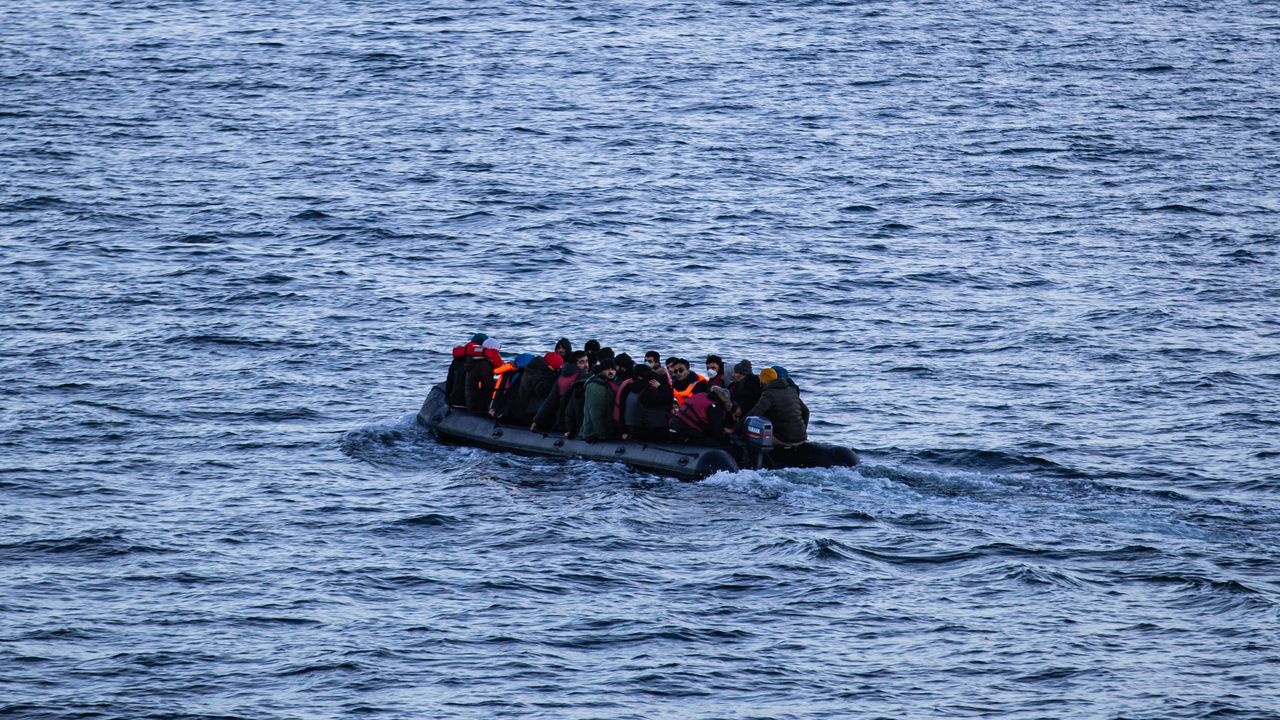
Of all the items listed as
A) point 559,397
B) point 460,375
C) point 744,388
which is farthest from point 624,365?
point 460,375

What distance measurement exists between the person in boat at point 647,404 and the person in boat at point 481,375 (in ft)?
9.82

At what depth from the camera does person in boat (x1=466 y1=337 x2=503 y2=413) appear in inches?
1110

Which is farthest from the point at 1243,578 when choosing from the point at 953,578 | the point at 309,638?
the point at 309,638

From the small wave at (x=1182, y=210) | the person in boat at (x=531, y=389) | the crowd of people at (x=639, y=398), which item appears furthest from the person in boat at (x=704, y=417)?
the small wave at (x=1182, y=210)

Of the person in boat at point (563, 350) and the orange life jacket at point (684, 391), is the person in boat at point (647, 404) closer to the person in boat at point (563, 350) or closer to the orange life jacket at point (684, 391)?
the orange life jacket at point (684, 391)

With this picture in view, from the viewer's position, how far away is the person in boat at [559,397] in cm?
2689

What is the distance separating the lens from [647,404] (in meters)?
26.1

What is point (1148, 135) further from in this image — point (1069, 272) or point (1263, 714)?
point (1263, 714)

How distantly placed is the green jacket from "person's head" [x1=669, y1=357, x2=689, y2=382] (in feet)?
3.21

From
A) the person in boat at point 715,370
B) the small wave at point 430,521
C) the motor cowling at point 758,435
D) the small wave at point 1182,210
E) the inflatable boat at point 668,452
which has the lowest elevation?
the small wave at point 430,521

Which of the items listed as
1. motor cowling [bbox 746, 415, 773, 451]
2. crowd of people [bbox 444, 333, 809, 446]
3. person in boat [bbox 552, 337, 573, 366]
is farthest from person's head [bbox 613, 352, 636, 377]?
motor cowling [bbox 746, 415, 773, 451]

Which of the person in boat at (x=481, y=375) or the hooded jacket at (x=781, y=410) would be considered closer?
the hooded jacket at (x=781, y=410)

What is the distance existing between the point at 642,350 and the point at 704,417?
912 cm

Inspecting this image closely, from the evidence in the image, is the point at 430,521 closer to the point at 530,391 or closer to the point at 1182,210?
the point at 530,391
